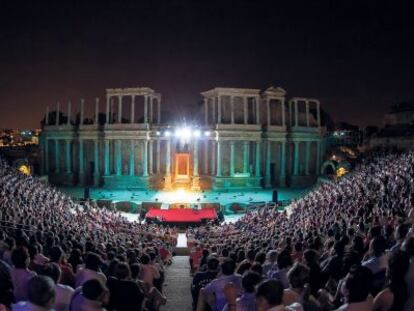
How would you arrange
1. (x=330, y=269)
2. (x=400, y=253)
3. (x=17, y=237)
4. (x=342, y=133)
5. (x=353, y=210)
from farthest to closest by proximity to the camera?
(x=342, y=133) < (x=353, y=210) < (x=17, y=237) < (x=330, y=269) < (x=400, y=253)

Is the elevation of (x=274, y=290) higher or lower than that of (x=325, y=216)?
higher

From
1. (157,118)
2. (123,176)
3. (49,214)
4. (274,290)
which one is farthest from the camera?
(157,118)

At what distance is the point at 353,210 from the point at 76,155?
4342 cm

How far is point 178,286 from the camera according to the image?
1384cm

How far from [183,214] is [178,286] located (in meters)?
21.1

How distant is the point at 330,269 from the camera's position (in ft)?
26.4

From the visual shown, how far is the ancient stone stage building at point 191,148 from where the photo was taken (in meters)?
54.7

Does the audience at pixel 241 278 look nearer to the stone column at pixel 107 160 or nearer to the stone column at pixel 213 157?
the stone column at pixel 213 157

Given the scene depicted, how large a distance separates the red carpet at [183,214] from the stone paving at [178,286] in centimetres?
1328

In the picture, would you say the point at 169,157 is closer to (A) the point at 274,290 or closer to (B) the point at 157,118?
(B) the point at 157,118

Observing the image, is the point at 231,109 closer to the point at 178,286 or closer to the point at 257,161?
the point at 257,161

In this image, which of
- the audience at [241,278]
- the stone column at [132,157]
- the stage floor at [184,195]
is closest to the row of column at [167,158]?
the stone column at [132,157]

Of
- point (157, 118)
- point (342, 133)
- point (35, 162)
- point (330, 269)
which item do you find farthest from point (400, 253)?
point (342, 133)

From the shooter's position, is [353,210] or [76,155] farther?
[76,155]
